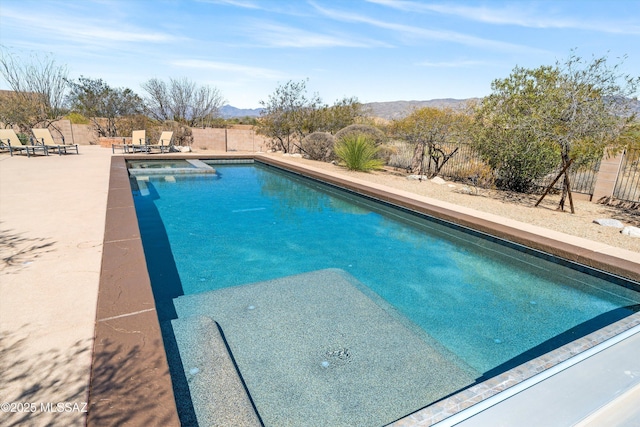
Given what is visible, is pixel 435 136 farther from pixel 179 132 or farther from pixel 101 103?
pixel 101 103

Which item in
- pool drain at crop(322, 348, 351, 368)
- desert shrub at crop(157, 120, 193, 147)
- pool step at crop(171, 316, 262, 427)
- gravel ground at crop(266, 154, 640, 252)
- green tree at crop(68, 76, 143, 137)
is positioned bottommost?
pool drain at crop(322, 348, 351, 368)

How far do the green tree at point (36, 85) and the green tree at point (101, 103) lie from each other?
0.85 metres

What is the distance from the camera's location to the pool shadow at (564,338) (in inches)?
104

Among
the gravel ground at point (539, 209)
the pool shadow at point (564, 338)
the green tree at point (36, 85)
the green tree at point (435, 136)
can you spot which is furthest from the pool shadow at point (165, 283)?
the green tree at point (36, 85)

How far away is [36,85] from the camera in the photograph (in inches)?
760

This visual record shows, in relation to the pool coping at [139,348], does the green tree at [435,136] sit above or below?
above

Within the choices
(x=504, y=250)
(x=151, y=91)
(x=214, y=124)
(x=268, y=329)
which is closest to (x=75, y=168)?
(x=268, y=329)

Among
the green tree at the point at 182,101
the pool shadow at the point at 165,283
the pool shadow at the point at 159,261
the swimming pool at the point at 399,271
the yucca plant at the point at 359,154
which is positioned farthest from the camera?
the green tree at the point at 182,101

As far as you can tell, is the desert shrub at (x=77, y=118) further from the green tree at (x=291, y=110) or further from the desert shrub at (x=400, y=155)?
the desert shrub at (x=400, y=155)

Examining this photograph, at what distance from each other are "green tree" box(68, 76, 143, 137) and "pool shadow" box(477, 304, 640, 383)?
22.6m

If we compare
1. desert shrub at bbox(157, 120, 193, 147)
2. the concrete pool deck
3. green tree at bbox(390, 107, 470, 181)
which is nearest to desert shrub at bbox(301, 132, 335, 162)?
green tree at bbox(390, 107, 470, 181)

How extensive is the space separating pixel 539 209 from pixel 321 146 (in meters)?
9.59

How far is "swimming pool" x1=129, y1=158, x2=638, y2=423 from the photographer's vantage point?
313 centimetres

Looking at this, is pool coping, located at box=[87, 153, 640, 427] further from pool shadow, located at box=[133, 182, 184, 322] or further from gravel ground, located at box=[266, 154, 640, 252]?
gravel ground, located at box=[266, 154, 640, 252]
